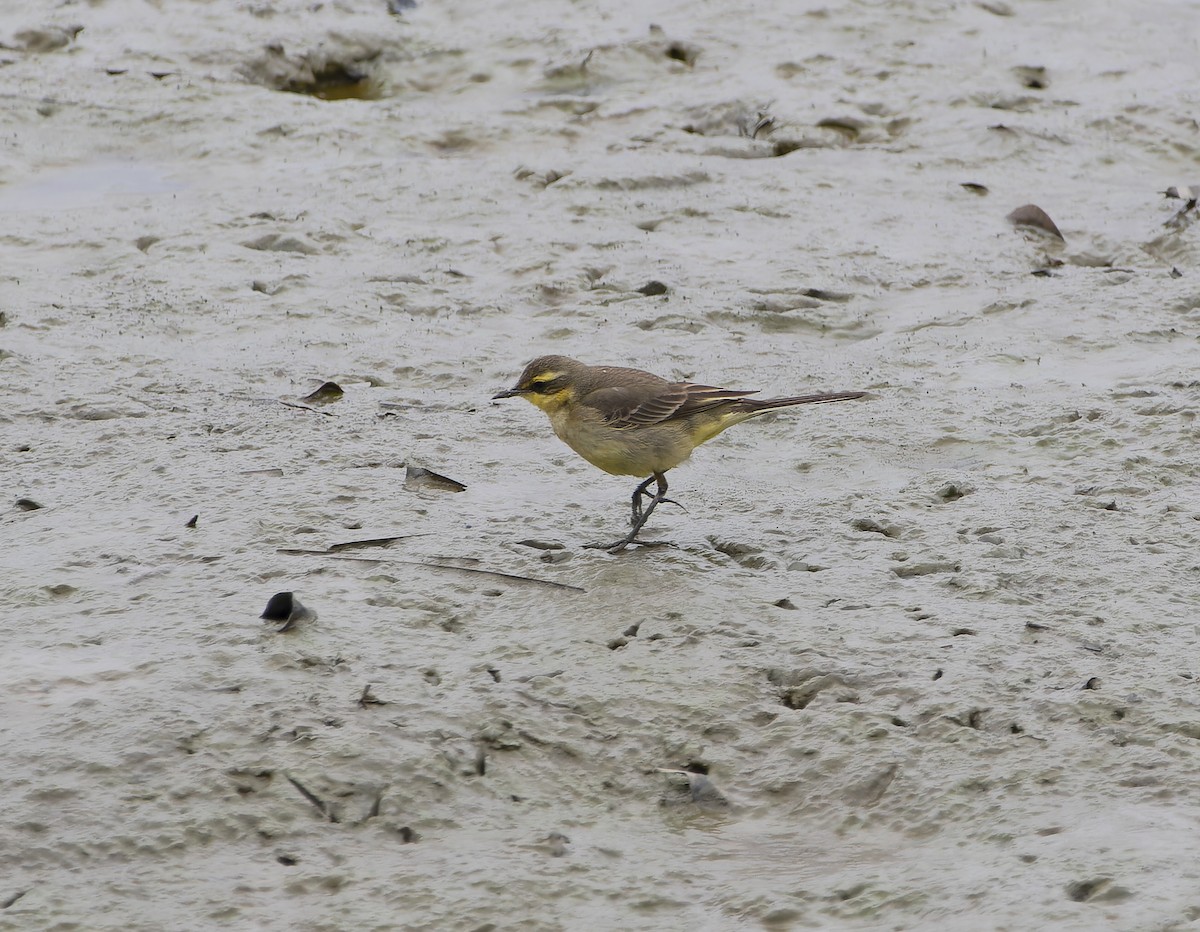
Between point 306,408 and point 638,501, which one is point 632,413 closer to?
point 638,501

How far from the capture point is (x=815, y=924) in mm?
3545

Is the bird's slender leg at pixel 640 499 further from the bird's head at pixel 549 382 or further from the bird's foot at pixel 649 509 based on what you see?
the bird's head at pixel 549 382

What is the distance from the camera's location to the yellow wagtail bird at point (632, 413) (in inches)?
227

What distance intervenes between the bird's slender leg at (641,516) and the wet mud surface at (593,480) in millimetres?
92

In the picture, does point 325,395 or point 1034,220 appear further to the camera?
point 1034,220

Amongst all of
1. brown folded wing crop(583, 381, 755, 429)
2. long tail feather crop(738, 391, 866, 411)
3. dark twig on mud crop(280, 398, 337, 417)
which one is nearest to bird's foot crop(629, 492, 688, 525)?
brown folded wing crop(583, 381, 755, 429)

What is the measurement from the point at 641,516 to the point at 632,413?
410 millimetres

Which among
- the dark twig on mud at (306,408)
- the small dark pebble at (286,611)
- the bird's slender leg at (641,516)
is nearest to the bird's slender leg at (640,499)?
the bird's slender leg at (641,516)

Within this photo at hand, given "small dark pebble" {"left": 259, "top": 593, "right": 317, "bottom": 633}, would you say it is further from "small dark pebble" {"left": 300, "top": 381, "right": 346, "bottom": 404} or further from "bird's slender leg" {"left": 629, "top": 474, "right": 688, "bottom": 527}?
"small dark pebble" {"left": 300, "top": 381, "right": 346, "bottom": 404}

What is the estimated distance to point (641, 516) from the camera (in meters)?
5.79

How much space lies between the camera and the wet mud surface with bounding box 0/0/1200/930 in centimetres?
383

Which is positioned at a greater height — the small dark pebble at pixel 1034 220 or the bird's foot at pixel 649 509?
the bird's foot at pixel 649 509

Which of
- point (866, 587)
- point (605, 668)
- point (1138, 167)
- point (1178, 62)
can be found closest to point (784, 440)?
point (866, 587)

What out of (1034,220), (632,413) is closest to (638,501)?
(632,413)
